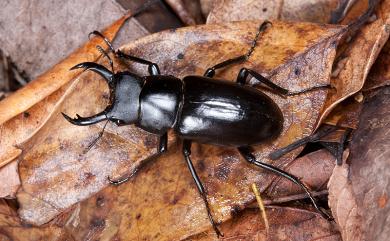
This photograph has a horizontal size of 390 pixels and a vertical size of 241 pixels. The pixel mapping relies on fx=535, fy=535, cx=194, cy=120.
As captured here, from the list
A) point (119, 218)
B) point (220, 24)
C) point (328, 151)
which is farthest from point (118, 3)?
point (328, 151)

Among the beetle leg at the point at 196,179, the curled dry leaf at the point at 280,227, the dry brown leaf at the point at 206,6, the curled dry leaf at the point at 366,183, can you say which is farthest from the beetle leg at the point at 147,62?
the curled dry leaf at the point at 366,183

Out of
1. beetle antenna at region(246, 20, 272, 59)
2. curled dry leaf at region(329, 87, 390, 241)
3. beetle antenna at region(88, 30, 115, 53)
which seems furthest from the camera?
beetle antenna at region(88, 30, 115, 53)

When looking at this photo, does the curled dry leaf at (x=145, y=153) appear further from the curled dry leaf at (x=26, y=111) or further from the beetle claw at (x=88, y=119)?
the beetle claw at (x=88, y=119)

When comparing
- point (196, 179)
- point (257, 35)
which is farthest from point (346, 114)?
point (196, 179)

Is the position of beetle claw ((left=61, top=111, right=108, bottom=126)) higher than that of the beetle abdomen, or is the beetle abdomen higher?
beetle claw ((left=61, top=111, right=108, bottom=126))

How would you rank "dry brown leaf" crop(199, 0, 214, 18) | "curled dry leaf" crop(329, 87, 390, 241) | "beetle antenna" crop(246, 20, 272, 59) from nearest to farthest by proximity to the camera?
1. "curled dry leaf" crop(329, 87, 390, 241)
2. "beetle antenna" crop(246, 20, 272, 59)
3. "dry brown leaf" crop(199, 0, 214, 18)

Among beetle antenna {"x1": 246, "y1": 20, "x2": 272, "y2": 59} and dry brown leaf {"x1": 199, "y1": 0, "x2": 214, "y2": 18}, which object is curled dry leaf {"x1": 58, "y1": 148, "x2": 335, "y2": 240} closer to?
beetle antenna {"x1": 246, "y1": 20, "x2": 272, "y2": 59}

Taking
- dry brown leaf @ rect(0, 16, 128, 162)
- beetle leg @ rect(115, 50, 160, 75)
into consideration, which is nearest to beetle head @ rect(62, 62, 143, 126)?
beetle leg @ rect(115, 50, 160, 75)
